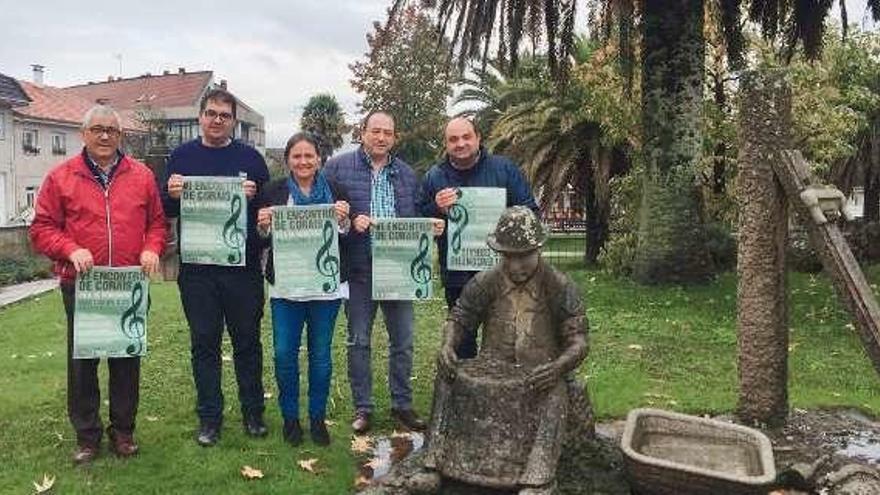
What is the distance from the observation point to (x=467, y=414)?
463 centimetres

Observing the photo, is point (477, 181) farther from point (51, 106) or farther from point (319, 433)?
point (51, 106)

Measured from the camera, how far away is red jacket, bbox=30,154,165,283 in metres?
5.27

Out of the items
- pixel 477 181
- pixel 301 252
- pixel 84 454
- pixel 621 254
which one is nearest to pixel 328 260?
pixel 301 252

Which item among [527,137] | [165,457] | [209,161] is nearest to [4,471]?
[165,457]

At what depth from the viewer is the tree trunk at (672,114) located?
12914 millimetres

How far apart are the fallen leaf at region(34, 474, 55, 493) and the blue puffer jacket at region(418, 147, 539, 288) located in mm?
2786

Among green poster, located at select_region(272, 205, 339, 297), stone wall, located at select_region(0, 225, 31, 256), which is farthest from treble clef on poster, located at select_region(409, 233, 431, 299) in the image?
stone wall, located at select_region(0, 225, 31, 256)

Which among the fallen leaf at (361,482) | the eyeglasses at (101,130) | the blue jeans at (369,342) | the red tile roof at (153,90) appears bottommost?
the fallen leaf at (361,482)

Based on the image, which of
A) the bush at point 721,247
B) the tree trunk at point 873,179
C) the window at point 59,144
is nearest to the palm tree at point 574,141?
the bush at point 721,247

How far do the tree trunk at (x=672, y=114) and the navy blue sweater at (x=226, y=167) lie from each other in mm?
8510

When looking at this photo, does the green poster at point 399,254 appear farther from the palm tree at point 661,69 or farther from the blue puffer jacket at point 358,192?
the palm tree at point 661,69

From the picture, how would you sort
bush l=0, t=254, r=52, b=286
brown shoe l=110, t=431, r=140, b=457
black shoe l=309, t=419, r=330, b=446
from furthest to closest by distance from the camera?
bush l=0, t=254, r=52, b=286
black shoe l=309, t=419, r=330, b=446
brown shoe l=110, t=431, r=140, b=457

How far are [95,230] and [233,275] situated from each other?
0.89 m

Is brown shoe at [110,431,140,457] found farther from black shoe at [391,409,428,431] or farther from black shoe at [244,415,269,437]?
black shoe at [391,409,428,431]
